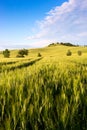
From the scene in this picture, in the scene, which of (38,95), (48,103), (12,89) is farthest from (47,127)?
(12,89)

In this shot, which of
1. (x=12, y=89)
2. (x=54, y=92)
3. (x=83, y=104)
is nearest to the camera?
(x=83, y=104)

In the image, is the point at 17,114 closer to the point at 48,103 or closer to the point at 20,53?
the point at 48,103

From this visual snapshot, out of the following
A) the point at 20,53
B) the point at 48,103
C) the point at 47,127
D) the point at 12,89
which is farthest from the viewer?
the point at 20,53

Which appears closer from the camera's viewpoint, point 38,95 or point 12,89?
point 38,95

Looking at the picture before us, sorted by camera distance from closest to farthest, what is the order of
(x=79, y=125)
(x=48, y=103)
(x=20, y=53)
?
(x=79, y=125) < (x=48, y=103) < (x=20, y=53)

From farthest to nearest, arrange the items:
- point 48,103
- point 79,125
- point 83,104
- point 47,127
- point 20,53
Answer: point 20,53 < point 83,104 < point 48,103 < point 79,125 < point 47,127

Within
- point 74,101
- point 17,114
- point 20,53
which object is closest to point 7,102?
point 17,114

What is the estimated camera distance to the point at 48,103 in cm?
207

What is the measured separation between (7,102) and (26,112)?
41cm

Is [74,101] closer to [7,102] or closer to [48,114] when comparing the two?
[48,114]

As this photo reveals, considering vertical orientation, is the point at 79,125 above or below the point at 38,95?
below

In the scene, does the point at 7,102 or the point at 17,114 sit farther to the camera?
the point at 7,102

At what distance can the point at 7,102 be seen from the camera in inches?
89.2

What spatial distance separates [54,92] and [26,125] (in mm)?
1098
